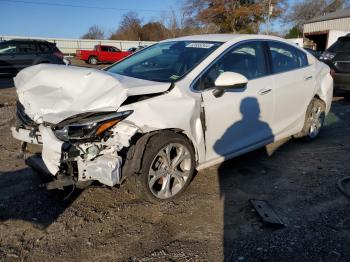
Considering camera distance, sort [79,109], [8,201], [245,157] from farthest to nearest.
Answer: [245,157]
[8,201]
[79,109]

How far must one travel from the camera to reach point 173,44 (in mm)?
4465

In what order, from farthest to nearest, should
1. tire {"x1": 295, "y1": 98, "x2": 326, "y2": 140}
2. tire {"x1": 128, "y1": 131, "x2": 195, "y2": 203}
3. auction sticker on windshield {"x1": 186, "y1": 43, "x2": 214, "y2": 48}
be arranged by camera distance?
1. tire {"x1": 295, "y1": 98, "x2": 326, "y2": 140}
2. auction sticker on windshield {"x1": 186, "y1": 43, "x2": 214, "y2": 48}
3. tire {"x1": 128, "y1": 131, "x2": 195, "y2": 203}

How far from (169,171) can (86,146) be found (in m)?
0.92

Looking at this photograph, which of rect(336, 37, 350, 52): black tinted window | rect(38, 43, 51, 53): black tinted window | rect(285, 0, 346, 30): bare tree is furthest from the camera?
rect(285, 0, 346, 30): bare tree

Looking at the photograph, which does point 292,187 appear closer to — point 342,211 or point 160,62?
point 342,211

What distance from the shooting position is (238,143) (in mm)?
4023

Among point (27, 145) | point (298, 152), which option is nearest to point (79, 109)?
point (27, 145)

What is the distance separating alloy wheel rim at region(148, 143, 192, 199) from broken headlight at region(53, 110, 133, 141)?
587mm

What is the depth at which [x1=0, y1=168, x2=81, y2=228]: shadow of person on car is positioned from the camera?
3229 mm

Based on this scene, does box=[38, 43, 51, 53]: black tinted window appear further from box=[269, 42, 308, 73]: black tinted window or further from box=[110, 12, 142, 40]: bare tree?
box=[110, 12, 142, 40]: bare tree

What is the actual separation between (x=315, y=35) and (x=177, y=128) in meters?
32.4

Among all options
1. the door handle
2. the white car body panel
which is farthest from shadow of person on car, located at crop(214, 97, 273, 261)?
the door handle

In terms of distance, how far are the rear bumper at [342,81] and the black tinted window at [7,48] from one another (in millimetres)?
12367

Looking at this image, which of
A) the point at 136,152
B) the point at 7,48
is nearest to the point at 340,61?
the point at 136,152
